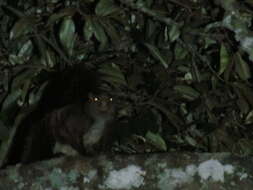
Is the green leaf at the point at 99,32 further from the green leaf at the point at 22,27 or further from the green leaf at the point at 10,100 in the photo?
the green leaf at the point at 10,100

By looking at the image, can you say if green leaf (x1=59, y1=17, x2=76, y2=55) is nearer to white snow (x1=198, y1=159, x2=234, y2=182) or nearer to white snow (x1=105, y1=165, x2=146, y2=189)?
white snow (x1=105, y1=165, x2=146, y2=189)

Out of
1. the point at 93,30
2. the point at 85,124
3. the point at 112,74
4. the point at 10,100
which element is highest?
the point at 93,30

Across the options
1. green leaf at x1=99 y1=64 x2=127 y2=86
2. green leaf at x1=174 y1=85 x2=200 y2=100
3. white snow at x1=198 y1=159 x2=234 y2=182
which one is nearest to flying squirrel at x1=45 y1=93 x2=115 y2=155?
green leaf at x1=99 y1=64 x2=127 y2=86

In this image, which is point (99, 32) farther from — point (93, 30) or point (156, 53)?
point (156, 53)

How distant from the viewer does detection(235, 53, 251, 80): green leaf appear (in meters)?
2.19

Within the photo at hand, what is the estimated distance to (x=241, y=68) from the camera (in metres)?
2.20

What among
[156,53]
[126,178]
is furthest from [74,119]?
[126,178]

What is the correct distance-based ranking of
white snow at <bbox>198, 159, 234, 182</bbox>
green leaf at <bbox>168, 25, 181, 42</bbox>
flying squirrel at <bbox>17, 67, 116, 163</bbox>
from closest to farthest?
white snow at <bbox>198, 159, 234, 182</bbox>
green leaf at <bbox>168, 25, 181, 42</bbox>
flying squirrel at <bbox>17, 67, 116, 163</bbox>

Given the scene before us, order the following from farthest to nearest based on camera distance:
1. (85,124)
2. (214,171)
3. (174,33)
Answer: (85,124) < (174,33) < (214,171)

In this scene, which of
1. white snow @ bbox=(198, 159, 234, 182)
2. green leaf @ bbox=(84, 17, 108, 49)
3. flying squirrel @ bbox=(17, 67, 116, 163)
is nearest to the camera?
white snow @ bbox=(198, 159, 234, 182)

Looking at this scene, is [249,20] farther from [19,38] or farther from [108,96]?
[19,38]

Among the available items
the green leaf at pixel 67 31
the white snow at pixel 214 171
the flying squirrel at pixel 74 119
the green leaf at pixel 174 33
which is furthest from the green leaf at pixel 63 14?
the white snow at pixel 214 171

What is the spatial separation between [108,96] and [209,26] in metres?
0.58

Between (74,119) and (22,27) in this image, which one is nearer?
(22,27)
